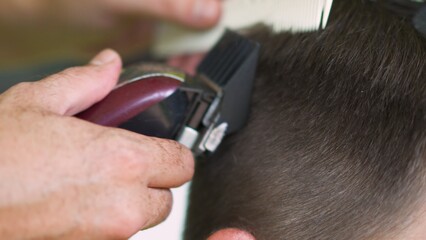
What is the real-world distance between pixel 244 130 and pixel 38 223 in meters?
0.34

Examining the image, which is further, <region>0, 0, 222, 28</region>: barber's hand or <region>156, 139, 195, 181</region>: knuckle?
<region>0, 0, 222, 28</region>: barber's hand

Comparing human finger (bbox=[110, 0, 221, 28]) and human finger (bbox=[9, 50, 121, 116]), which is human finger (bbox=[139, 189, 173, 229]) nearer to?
human finger (bbox=[9, 50, 121, 116])

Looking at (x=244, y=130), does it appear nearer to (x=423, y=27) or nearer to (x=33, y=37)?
(x=423, y=27)

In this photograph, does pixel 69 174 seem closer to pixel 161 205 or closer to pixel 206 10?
pixel 161 205

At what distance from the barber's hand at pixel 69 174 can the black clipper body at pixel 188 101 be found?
0.07m

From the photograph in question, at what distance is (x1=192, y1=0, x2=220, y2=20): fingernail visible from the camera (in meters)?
1.16

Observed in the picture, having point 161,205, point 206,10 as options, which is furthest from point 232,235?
point 206,10

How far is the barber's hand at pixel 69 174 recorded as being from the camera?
0.68 meters

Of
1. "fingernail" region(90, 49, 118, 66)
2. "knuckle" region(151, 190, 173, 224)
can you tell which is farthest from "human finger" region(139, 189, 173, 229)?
"fingernail" region(90, 49, 118, 66)

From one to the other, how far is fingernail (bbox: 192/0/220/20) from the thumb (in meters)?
0.35

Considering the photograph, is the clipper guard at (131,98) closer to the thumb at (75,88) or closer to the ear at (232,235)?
the thumb at (75,88)

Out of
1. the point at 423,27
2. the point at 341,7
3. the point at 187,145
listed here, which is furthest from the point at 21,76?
the point at 423,27

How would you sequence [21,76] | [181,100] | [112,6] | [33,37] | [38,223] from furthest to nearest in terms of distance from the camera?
1. [21,76]
2. [33,37]
3. [112,6]
4. [181,100]
5. [38,223]

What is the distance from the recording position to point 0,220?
2.23 feet
